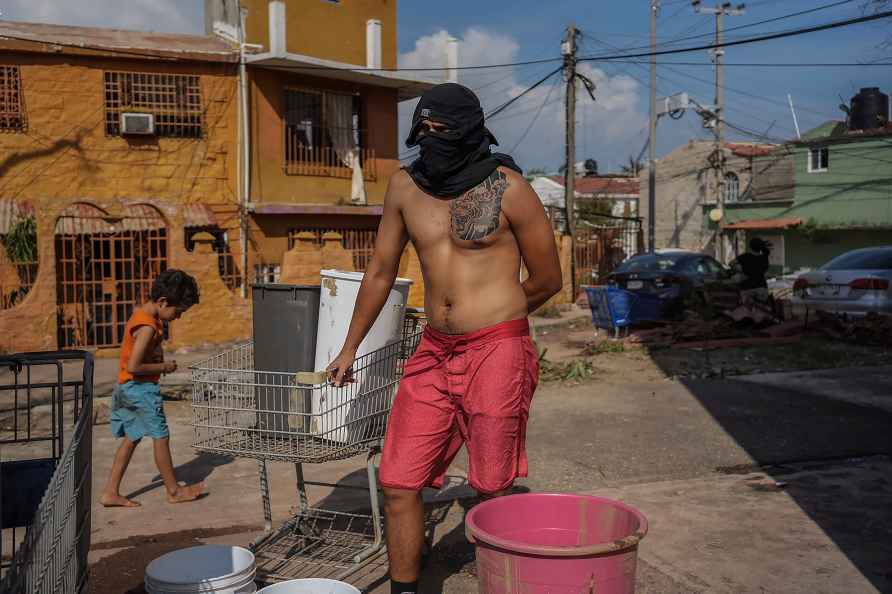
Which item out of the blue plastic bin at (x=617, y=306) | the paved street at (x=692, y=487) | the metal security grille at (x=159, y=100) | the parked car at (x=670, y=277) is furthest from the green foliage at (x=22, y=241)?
the parked car at (x=670, y=277)

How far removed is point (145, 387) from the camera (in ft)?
18.0

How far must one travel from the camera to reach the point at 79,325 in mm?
14117

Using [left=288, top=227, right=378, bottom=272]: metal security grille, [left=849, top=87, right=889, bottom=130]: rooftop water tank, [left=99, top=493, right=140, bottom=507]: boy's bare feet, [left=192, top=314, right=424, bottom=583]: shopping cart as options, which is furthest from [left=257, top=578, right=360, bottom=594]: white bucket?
[left=849, top=87, right=889, bottom=130]: rooftop water tank

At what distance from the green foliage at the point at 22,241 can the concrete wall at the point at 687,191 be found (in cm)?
3245

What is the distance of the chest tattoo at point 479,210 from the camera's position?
11.4ft

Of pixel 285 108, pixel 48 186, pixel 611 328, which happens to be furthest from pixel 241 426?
pixel 285 108

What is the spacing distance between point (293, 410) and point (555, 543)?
1.73 meters

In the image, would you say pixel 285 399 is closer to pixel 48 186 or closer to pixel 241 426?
pixel 241 426

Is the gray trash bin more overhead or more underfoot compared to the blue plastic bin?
more overhead

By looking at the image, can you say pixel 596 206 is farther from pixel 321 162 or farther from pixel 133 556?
pixel 133 556

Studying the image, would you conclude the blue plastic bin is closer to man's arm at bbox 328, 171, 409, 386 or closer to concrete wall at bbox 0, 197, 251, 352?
concrete wall at bbox 0, 197, 251, 352

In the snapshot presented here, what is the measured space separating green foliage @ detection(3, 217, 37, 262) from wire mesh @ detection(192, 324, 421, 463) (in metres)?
12.5

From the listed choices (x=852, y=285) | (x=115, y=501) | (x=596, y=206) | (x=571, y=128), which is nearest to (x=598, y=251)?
(x=571, y=128)

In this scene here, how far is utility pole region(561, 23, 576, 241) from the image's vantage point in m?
23.1
